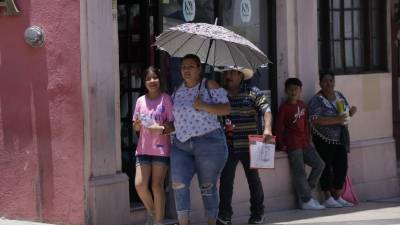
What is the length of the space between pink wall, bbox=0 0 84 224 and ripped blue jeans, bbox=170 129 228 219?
117cm

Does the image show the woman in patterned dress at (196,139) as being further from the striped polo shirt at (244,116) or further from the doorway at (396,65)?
the doorway at (396,65)

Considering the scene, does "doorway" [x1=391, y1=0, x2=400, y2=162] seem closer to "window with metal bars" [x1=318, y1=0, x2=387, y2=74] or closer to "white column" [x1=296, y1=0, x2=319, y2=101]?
"window with metal bars" [x1=318, y1=0, x2=387, y2=74]

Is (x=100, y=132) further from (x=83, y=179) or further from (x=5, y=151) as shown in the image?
(x=5, y=151)

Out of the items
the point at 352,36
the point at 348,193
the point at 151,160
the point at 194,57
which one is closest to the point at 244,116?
the point at 151,160

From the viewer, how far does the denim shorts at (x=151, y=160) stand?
8.49 meters

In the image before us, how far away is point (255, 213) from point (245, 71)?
1.55 m

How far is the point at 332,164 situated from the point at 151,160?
142 inches

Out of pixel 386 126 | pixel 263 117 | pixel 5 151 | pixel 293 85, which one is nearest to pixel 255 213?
pixel 263 117

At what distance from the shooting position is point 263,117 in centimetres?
921

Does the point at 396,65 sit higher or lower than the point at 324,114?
higher

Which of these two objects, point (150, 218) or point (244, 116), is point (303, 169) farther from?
point (150, 218)

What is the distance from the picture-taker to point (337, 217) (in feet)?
34.1

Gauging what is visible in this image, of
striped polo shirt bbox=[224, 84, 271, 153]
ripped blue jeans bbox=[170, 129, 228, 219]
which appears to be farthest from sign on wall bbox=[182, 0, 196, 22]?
ripped blue jeans bbox=[170, 129, 228, 219]

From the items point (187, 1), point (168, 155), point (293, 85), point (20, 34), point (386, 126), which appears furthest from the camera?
point (386, 126)
